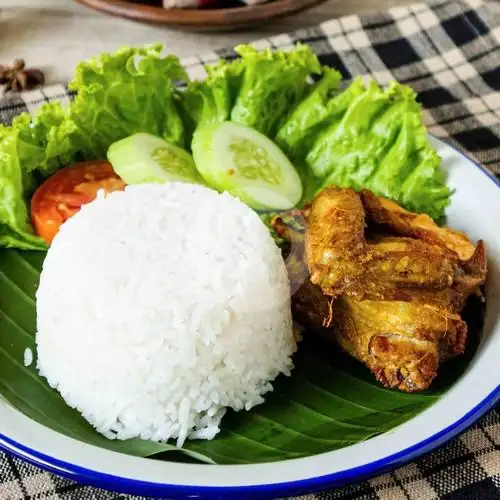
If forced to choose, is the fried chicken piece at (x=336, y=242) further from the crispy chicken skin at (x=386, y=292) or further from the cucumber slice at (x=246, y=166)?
the cucumber slice at (x=246, y=166)

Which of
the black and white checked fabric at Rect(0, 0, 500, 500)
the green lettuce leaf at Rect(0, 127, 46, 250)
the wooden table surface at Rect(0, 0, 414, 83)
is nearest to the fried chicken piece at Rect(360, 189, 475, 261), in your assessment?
the black and white checked fabric at Rect(0, 0, 500, 500)

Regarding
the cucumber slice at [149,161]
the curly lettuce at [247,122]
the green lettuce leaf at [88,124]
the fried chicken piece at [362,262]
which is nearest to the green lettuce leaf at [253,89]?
the curly lettuce at [247,122]

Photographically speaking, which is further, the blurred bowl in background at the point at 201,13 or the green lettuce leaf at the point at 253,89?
the blurred bowl in background at the point at 201,13

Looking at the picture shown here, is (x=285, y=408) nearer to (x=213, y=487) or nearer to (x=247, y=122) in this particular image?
(x=213, y=487)

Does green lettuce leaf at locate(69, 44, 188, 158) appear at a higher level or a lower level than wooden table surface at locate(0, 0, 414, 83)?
higher

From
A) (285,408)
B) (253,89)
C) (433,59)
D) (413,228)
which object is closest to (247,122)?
(253,89)

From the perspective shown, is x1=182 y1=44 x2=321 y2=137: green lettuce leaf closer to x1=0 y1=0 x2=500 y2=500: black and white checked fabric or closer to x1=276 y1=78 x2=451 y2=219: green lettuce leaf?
x1=276 y1=78 x2=451 y2=219: green lettuce leaf
